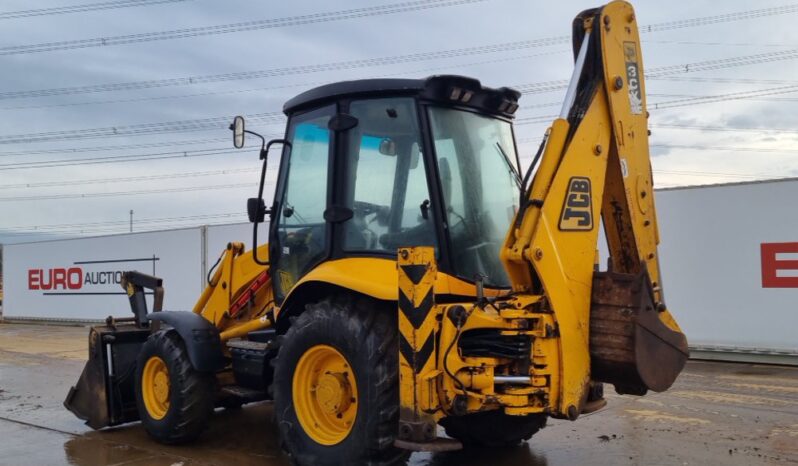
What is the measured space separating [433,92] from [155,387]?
3592 mm

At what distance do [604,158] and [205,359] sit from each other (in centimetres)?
353

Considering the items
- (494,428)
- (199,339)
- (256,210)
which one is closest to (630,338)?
(494,428)

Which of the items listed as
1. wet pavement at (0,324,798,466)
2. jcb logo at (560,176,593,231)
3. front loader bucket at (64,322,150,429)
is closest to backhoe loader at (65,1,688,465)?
jcb logo at (560,176,593,231)

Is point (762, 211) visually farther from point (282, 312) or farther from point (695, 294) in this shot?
point (282, 312)

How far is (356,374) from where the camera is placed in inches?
179

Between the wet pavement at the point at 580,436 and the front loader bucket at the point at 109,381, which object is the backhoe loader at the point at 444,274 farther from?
the front loader bucket at the point at 109,381

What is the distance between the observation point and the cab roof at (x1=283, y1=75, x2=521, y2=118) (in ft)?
16.0

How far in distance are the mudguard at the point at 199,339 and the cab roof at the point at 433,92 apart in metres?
2.08

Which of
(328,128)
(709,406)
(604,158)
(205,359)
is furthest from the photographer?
(709,406)

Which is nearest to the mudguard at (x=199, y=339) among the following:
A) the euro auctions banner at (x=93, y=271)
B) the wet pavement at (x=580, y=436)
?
the wet pavement at (x=580, y=436)

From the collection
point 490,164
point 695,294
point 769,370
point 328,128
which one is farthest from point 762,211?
point 328,128

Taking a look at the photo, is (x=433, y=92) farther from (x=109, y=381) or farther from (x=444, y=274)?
(x=109, y=381)

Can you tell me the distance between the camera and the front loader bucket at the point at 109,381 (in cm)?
673

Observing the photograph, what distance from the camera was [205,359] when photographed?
602 centimetres
